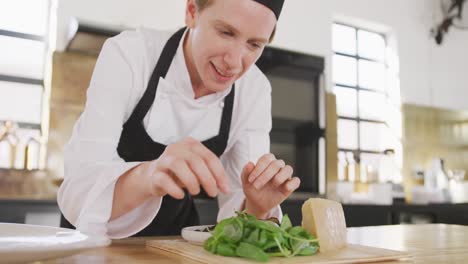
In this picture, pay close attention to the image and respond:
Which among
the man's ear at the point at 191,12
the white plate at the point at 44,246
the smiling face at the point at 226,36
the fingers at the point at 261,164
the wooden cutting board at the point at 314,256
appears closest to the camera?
the white plate at the point at 44,246

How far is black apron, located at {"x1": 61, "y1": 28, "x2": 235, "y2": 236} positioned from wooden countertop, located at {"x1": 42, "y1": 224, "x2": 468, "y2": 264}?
1.09 feet

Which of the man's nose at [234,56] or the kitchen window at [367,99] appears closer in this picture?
the man's nose at [234,56]

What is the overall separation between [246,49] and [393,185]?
3.18m

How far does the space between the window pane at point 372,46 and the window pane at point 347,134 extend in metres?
0.70

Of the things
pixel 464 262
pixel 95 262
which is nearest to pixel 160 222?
pixel 95 262

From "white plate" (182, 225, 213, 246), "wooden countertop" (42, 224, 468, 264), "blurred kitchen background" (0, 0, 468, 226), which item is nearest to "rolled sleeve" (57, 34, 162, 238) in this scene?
"wooden countertop" (42, 224, 468, 264)

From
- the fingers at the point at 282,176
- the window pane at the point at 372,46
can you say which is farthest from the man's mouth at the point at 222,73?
the window pane at the point at 372,46

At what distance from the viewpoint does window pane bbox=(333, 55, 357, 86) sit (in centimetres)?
412

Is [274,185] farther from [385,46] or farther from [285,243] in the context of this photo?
[385,46]

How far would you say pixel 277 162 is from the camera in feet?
3.05

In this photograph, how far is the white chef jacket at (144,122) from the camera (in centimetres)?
101

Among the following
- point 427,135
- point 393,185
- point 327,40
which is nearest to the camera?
point 327,40

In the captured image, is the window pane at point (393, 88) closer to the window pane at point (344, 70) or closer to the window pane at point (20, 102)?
the window pane at point (344, 70)

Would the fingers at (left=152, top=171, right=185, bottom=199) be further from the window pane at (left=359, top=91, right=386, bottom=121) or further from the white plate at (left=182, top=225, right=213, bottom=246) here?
the window pane at (left=359, top=91, right=386, bottom=121)
